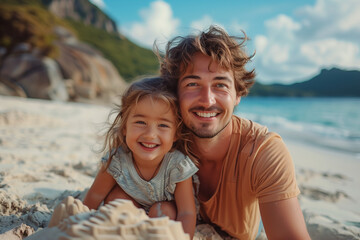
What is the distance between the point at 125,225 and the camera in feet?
3.78

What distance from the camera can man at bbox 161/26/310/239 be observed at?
2039mm

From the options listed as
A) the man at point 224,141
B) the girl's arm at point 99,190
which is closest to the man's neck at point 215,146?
the man at point 224,141

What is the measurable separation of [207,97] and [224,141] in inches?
16.3

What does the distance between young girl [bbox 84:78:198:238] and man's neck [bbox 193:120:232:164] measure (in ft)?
0.56

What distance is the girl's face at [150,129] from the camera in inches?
87.0

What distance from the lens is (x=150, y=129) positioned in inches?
87.3

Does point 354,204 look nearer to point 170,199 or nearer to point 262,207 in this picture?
point 262,207

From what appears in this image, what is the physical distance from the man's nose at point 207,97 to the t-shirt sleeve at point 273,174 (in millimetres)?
544

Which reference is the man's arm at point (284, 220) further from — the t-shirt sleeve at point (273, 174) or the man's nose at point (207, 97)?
the man's nose at point (207, 97)

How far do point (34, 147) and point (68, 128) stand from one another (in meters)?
2.34

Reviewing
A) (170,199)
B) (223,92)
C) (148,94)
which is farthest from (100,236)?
(223,92)

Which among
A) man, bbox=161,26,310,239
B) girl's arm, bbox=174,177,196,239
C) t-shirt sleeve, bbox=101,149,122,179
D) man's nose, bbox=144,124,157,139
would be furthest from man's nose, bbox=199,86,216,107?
t-shirt sleeve, bbox=101,149,122,179

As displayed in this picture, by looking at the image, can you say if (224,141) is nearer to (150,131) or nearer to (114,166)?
(150,131)

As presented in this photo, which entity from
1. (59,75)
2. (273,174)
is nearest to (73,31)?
(59,75)
